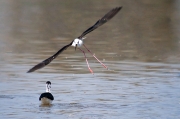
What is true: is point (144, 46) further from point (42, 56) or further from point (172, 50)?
point (42, 56)

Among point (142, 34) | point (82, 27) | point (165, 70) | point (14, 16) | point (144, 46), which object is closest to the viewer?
point (165, 70)

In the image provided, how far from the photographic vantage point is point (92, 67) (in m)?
15.5

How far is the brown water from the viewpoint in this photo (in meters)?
10.9

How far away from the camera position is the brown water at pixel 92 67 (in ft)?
35.9

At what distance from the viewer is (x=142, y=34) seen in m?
23.5

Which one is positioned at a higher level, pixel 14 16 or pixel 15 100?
pixel 14 16

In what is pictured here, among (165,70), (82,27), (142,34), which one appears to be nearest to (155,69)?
(165,70)

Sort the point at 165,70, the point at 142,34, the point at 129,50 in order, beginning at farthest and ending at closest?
the point at 142,34 → the point at 129,50 → the point at 165,70

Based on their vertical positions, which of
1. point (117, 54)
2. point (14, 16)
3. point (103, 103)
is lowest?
point (103, 103)

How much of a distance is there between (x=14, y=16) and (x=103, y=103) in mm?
17802

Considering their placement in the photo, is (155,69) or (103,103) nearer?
(103,103)

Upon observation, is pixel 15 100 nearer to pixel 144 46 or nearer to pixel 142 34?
pixel 144 46

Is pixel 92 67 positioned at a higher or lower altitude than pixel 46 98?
higher

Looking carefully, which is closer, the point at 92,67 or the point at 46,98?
the point at 46,98
